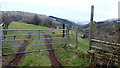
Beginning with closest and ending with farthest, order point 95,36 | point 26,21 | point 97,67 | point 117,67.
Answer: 1. point 117,67
2. point 97,67
3. point 95,36
4. point 26,21

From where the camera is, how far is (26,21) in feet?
69.0

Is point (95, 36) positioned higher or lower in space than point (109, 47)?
higher

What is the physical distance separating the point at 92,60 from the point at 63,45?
3.07 metres

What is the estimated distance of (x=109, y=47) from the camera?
4.42 meters

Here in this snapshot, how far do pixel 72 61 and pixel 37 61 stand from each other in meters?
1.46

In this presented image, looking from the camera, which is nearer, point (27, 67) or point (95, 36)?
point (27, 67)

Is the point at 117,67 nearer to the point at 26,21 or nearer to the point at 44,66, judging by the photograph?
the point at 44,66

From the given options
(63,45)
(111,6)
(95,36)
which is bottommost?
(63,45)

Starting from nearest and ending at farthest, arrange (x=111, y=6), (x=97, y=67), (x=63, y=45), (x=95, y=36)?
(x=97, y=67) → (x=95, y=36) → (x=63, y=45) → (x=111, y=6)

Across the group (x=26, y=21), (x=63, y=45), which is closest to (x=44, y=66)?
(x=63, y=45)

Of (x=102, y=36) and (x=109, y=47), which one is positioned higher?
(x=102, y=36)

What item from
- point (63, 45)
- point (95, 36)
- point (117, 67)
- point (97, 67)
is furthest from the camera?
point (63, 45)

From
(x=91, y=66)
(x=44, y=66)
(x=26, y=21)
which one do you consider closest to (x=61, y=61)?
(x=44, y=66)

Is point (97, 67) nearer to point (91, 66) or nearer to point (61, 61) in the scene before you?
point (91, 66)
